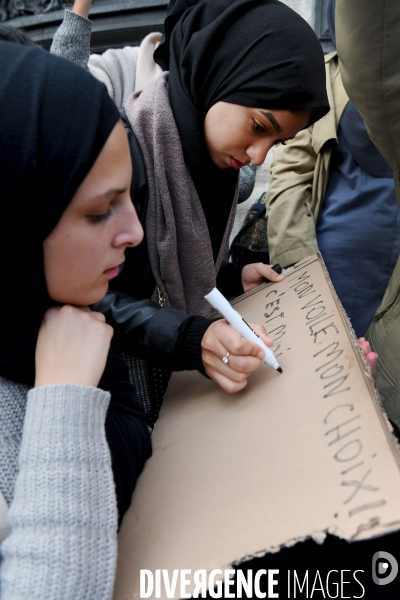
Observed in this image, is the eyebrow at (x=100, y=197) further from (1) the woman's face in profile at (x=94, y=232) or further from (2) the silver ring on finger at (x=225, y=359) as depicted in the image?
(2) the silver ring on finger at (x=225, y=359)

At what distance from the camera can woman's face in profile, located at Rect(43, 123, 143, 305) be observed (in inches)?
31.3

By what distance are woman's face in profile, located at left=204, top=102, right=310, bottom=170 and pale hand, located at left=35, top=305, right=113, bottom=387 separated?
0.75m

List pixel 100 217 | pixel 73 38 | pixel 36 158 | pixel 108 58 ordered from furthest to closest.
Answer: pixel 108 58 → pixel 73 38 → pixel 100 217 → pixel 36 158

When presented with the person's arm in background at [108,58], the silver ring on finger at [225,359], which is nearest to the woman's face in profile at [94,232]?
the silver ring on finger at [225,359]

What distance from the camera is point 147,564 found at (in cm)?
73

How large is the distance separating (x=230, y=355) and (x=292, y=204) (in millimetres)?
1270

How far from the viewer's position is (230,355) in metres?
1.02

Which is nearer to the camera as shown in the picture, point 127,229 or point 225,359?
point 127,229

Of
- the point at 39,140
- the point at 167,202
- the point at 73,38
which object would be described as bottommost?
the point at 39,140

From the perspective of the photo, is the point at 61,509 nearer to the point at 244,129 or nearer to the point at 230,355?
the point at 230,355

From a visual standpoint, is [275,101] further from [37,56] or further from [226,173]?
[37,56]

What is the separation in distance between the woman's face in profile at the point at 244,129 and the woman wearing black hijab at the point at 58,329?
0.68m

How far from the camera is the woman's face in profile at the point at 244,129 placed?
145cm

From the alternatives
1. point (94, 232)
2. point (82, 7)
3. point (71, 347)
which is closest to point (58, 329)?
point (71, 347)
